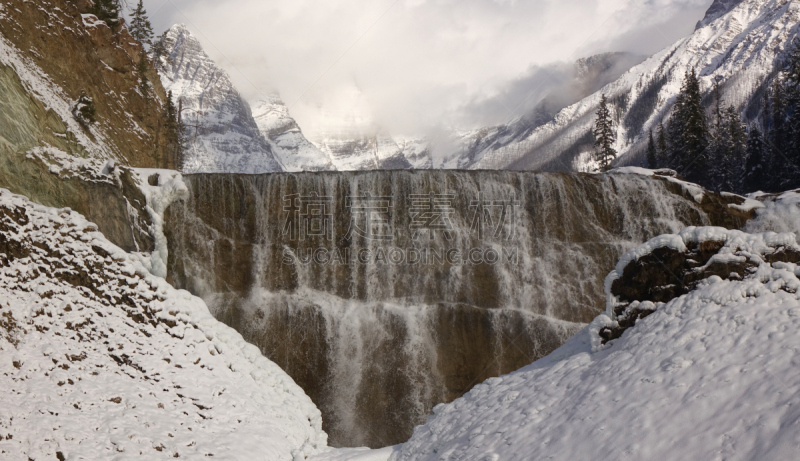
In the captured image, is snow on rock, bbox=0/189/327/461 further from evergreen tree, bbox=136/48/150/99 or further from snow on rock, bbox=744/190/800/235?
snow on rock, bbox=744/190/800/235

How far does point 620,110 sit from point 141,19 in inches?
6394

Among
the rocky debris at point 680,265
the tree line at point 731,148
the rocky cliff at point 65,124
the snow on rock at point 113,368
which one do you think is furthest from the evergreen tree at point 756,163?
the rocky cliff at point 65,124

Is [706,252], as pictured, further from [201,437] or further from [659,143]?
[659,143]

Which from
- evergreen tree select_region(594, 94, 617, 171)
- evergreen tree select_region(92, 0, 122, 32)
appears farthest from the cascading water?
evergreen tree select_region(594, 94, 617, 171)

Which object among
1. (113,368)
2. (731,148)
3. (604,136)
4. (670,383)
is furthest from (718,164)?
(113,368)

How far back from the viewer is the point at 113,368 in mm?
12570

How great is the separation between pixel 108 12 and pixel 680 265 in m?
32.1

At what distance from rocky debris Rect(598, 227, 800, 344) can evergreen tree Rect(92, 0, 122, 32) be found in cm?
2953

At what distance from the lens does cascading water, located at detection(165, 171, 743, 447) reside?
867 inches

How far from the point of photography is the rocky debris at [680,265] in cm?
1082

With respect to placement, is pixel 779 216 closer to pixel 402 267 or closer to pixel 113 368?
pixel 402 267

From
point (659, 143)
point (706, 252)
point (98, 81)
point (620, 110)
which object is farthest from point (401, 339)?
point (620, 110)

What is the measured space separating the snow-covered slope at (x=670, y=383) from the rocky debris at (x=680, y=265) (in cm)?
3

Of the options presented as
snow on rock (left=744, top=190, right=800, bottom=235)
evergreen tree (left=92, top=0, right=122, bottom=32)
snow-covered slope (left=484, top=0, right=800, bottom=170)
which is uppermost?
snow-covered slope (left=484, top=0, right=800, bottom=170)
